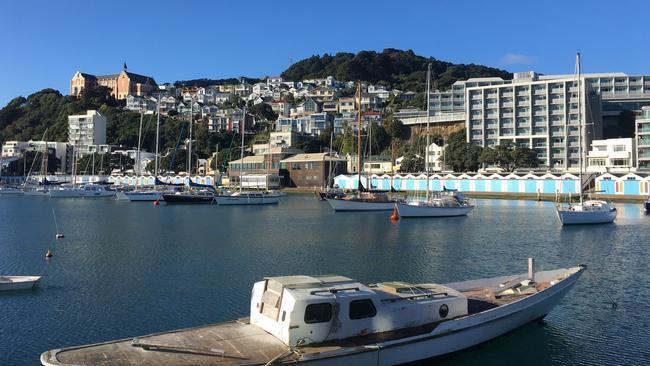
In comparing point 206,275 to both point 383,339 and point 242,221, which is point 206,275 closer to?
point 383,339

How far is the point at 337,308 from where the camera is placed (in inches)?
516

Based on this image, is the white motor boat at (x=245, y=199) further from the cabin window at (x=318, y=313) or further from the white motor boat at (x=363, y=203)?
the cabin window at (x=318, y=313)

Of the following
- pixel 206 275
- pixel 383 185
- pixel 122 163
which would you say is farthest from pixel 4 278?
pixel 122 163

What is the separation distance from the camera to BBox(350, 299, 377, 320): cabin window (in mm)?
13359

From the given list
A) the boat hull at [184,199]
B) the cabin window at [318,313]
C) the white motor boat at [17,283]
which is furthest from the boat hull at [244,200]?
the cabin window at [318,313]

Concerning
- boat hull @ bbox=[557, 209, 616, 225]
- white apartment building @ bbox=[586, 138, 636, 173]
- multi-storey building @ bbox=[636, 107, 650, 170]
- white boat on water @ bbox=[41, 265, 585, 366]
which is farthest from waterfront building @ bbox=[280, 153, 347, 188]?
white boat on water @ bbox=[41, 265, 585, 366]

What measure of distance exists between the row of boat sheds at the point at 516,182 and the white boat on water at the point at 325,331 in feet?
215

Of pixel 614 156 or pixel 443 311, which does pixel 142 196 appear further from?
pixel 614 156

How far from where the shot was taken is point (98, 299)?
21859 mm

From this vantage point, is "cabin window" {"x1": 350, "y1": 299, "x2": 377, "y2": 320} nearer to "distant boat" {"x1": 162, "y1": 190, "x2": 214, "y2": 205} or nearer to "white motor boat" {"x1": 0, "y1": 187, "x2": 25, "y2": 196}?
"distant boat" {"x1": 162, "y1": 190, "x2": 214, "y2": 205}

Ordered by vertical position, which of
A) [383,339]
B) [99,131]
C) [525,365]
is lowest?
[525,365]

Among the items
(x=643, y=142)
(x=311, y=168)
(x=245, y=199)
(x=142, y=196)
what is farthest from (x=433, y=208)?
(x=311, y=168)

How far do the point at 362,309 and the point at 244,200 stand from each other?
7516 centimetres

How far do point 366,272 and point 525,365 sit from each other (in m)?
12.7
